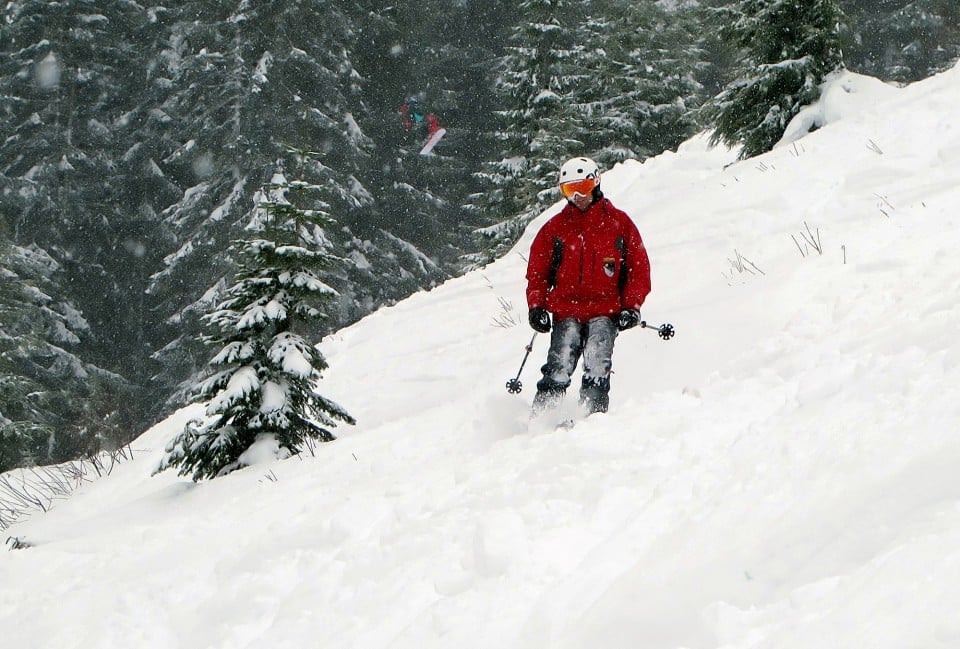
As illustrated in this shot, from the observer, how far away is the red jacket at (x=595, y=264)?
215 inches

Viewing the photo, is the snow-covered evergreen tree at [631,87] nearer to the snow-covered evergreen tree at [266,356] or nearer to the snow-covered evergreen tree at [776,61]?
the snow-covered evergreen tree at [776,61]

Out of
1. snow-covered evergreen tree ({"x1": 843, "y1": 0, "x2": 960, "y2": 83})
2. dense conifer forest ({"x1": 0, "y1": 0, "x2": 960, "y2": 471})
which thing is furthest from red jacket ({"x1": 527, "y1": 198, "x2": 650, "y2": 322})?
snow-covered evergreen tree ({"x1": 843, "y1": 0, "x2": 960, "y2": 83})

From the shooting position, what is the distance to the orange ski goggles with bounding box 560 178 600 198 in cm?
534

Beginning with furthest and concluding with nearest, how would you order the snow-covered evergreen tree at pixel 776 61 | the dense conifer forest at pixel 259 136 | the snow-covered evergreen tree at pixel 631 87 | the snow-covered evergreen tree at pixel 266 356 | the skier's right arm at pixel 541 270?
the snow-covered evergreen tree at pixel 631 87, the dense conifer forest at pixel 259 136, the snow-covered evergreen tree at pixel 776 61, the snow-covered evergreen tree at pixel 266 356, the skier's right arm at pixel 541 270

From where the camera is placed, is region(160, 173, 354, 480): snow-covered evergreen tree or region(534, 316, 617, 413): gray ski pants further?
region(160, 173, 354, 480): snow-covered evergreen tree

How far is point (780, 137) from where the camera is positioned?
1169cm

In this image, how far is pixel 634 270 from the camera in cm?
548

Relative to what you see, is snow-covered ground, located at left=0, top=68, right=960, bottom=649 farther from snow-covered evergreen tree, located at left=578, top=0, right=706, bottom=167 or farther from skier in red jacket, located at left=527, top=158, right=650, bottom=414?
snow-covered evergreen tree, located at left=578, top=0, right=706, bottom=167

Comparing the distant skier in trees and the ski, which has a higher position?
the distant skier in trees

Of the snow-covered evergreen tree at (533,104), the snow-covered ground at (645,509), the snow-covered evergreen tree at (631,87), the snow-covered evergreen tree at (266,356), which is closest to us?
the snow-covered ground at (645,509)

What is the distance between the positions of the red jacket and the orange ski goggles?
0.14 m

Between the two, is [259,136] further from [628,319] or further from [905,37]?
[905,37]

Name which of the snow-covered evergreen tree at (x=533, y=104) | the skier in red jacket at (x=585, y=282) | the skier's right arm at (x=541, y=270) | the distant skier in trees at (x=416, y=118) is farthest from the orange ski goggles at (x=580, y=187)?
the distant skier in trees at (x=416, y=118)

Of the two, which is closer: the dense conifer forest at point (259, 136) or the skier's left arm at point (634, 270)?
the skier's left arm at point (634, 270)
